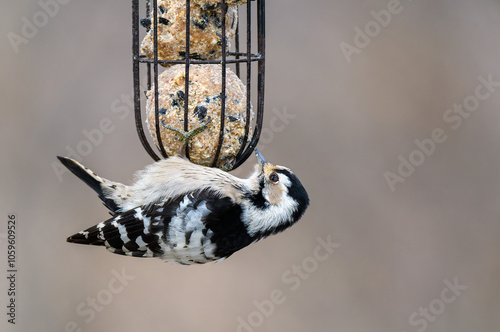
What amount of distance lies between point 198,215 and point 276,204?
30cm

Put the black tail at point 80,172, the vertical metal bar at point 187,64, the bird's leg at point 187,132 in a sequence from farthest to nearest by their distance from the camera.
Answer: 1. the black tail at point 80,172
2. the bird's leg at point 187,132
3. the vertical metal bar at point 187,64

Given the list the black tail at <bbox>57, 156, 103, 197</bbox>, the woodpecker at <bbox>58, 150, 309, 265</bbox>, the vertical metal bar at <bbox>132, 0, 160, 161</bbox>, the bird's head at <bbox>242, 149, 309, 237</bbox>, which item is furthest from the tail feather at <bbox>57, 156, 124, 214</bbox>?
the bird's head at <bbox>242, 149, 309, 237</bbox>

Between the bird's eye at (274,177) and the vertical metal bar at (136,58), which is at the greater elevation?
the vertical metal bar at (136,58)

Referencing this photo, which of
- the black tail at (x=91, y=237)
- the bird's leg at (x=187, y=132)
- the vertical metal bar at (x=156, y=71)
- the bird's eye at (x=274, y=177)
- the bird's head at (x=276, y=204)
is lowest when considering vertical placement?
→ the black tail at (x=91, y=237)

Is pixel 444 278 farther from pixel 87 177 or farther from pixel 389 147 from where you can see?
pixel 87 177

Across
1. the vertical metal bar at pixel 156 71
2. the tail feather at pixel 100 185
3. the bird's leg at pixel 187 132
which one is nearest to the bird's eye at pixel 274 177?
A: the bird's leg at pixel 187 132

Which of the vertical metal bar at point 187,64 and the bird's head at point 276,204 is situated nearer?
the vertical metal bar at point 187,64

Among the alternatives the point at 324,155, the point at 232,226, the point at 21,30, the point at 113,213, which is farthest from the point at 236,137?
the point at 21,30

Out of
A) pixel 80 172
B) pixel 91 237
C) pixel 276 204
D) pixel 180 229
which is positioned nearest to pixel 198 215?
pixel 180 229

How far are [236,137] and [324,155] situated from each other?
1.58 m

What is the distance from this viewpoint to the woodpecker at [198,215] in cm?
249

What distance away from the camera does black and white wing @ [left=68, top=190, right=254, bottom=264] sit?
2.48m

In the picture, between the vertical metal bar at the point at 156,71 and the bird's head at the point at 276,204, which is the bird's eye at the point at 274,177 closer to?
the bird's head at the point at 276,204

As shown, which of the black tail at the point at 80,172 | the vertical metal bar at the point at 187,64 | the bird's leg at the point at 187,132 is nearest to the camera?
the vertical metal bar at the point at 187,64
